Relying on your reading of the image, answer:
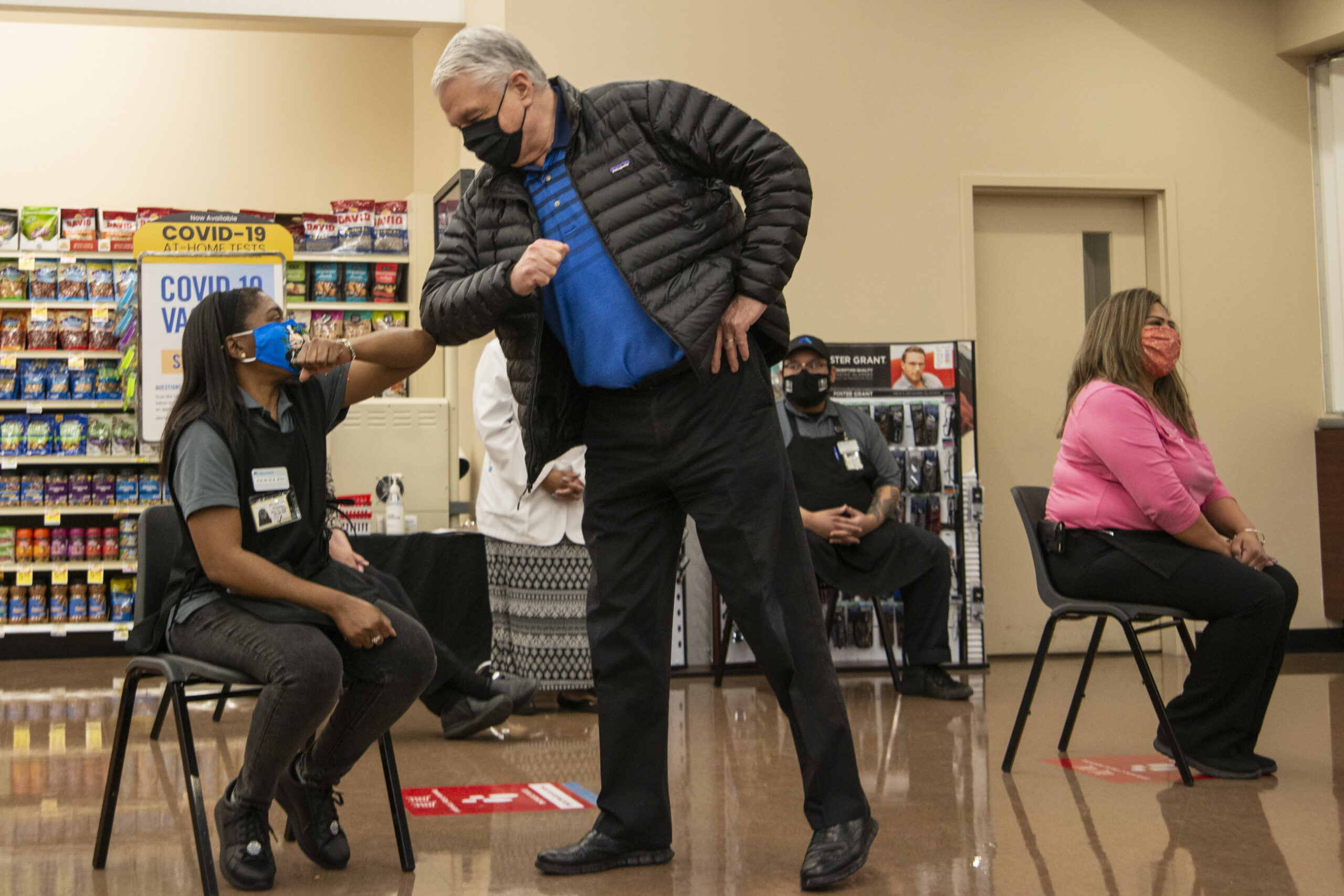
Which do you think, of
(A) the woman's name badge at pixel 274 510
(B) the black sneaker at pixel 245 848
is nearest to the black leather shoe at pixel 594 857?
(B) the black sneaker at pixel 245 848

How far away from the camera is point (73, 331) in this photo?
7031mm

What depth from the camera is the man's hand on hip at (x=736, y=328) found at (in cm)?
230

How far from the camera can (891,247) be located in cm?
573

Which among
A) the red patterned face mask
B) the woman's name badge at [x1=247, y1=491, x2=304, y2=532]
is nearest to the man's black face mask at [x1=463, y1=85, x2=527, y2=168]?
the woman's name badge at [x1=247, y1=491, x2=304, y2=532]

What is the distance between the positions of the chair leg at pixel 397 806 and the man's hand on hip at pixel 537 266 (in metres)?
0.97

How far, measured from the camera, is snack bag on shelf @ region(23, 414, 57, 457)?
22.5 ft

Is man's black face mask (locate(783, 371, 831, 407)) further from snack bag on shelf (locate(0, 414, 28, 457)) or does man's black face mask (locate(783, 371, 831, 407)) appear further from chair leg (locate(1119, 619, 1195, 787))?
snack bag on shelf (locate(0, 414, 28, 457))

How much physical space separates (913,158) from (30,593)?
5.25 m

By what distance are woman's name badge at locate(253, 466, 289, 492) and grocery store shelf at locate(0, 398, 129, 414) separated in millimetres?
5084

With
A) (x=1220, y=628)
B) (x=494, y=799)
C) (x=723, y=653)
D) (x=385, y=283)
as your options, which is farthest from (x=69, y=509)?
(x=1220, y=628)

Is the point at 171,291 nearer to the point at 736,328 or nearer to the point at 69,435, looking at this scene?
the point at 69,435

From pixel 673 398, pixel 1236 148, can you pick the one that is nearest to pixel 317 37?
pixel 1236 148

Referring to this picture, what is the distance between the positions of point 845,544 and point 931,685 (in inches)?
24.5

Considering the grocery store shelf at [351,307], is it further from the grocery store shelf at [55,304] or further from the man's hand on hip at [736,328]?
the man's hand on hip at [736,328]
